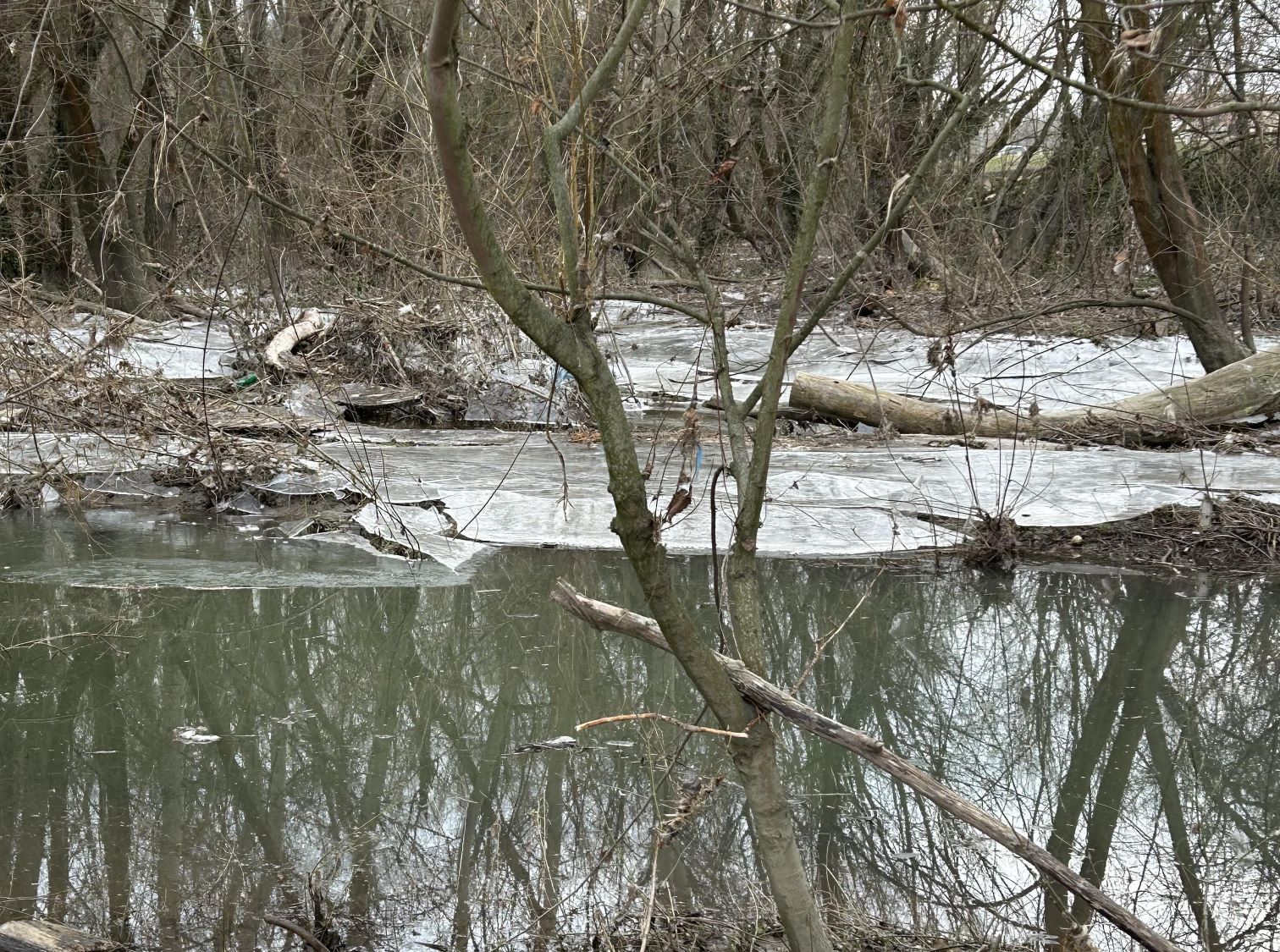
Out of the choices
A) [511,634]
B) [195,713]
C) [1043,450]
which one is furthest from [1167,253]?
[195,713]

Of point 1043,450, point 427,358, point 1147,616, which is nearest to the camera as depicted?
point 1147,616

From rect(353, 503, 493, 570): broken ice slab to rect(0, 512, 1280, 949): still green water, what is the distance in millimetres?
212

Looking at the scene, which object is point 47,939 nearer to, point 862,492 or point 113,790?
point 113,790

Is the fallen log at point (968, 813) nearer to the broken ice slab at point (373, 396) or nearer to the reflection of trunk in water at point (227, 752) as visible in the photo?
the reflection of trunk in water at point (227, 752)

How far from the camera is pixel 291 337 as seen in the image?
957 cm

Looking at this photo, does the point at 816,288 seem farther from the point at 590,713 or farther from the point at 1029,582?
the point at 590,713

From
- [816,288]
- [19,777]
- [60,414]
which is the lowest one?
[19,777]

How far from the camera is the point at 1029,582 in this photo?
212 inches

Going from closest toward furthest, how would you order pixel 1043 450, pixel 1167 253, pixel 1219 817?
pixel 1219 817
pixel 1043 450
pixel 1167 253

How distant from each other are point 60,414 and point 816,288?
712 centimetres

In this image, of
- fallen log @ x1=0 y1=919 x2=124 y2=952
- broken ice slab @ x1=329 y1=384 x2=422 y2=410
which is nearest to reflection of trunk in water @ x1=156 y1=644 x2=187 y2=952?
fallen log @ x1=0 y1=919 x2=124 y2=952

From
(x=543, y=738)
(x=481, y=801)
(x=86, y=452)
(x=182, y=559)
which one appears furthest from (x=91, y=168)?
(x=481, y=801)

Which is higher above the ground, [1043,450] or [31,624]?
[1043,450]

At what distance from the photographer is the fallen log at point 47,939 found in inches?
94.0
